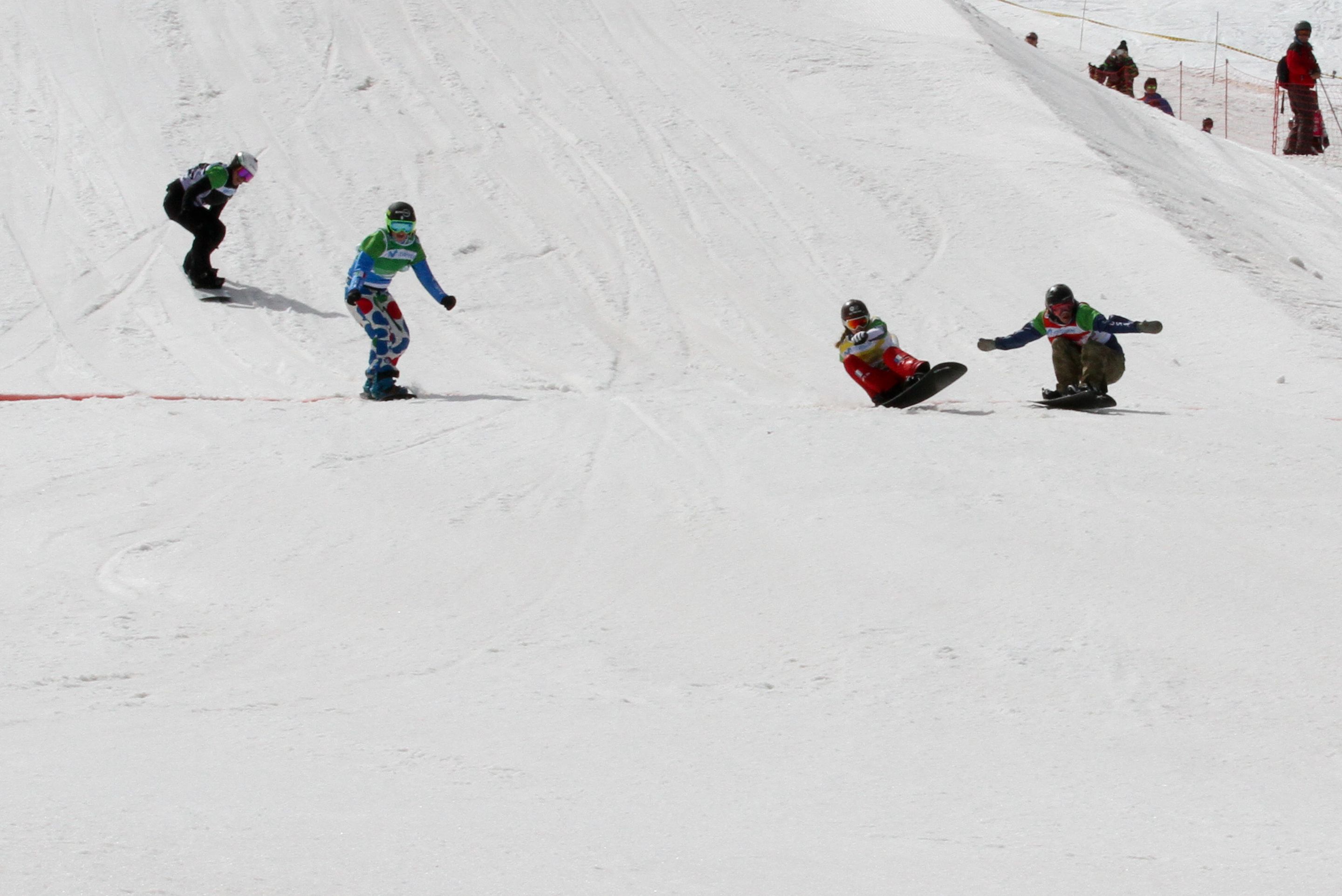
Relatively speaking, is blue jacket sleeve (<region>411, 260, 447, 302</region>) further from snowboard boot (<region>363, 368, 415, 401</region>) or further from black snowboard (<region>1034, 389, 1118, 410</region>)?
black snowboard (<region>1034, 389, 1118, 410</region>)

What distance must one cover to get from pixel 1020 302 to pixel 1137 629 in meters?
8.59

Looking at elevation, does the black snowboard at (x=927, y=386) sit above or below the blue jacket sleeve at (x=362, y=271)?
below

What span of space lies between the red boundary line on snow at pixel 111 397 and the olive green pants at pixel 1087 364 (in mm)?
5107

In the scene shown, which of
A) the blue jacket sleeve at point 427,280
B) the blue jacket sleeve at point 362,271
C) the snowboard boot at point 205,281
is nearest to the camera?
the blue jacket sleeve at point 362,271

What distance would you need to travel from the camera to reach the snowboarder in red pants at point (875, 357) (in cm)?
965

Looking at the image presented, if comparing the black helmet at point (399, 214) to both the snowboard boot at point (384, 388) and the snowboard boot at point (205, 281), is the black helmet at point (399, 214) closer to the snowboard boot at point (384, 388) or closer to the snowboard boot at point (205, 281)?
the snowboard boot at point (384, 388)

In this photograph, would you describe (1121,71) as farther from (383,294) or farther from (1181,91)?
(383,294)

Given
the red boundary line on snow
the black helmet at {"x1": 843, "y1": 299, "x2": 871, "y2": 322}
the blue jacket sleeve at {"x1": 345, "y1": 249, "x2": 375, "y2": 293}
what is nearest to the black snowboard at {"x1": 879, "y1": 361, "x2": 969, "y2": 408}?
the black helmet at {"x1": 843, "y1": 299, "x2": 871, "y2": 322}

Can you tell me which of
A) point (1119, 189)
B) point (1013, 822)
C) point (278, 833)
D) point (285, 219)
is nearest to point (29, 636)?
point (278, 833)

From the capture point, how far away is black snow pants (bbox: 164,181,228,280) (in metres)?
13.3

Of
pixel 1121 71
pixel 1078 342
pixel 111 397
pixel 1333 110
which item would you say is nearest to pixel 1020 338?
pixel 1078 342

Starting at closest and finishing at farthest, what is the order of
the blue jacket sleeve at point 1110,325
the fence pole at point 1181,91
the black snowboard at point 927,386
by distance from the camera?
the black snowboard at point 927,386 < the blue jacket sleeve at point 1110,325 < the fence pole at point 1181,91

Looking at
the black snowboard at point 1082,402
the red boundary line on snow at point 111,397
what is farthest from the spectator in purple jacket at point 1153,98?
the red boundary line on snow at point 111,397

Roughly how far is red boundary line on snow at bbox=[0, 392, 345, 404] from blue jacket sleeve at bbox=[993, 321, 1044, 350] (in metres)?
4.77
